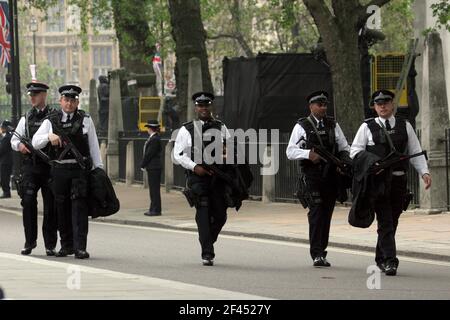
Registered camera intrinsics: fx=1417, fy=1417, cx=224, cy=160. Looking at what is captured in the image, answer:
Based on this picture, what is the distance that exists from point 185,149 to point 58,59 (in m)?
134

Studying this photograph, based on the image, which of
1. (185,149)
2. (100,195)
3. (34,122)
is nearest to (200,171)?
(185,149)

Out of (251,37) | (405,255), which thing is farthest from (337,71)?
(251,37)

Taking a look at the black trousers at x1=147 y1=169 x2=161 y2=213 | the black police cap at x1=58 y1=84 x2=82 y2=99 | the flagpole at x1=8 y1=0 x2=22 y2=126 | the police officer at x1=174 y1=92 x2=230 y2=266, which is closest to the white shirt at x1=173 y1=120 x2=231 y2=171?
the police officer at x1=174 y1=92 x2=230 y2=266

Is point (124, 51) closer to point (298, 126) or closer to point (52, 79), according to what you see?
point (298, 126)

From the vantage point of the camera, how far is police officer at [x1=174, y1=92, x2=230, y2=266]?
612 inches

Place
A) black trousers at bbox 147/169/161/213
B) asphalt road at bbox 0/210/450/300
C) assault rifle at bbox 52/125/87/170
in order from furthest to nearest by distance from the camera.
Result: black trousers at bbox 147/169/161/213 → assault rifle at bbox 52/125/87/170 → asphalt road at bbox 0/210/450/300

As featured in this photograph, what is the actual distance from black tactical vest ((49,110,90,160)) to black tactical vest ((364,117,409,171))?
134 inches

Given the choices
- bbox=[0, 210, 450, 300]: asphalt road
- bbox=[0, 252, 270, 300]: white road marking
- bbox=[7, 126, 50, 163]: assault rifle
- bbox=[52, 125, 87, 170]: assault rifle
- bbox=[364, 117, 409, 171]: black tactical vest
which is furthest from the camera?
bbox=[7, 126, 50, 163]: assault rifle

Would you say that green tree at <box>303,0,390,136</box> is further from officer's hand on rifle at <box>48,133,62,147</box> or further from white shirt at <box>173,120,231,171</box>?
officer's hand on rifle at <box>48,133,62,147</box>

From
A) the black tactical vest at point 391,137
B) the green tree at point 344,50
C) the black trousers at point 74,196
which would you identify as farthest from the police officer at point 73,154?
the green tree at point 344,50

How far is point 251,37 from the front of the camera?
63281mm

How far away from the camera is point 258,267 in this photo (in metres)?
15.5

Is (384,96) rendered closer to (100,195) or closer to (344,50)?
(100,195)
